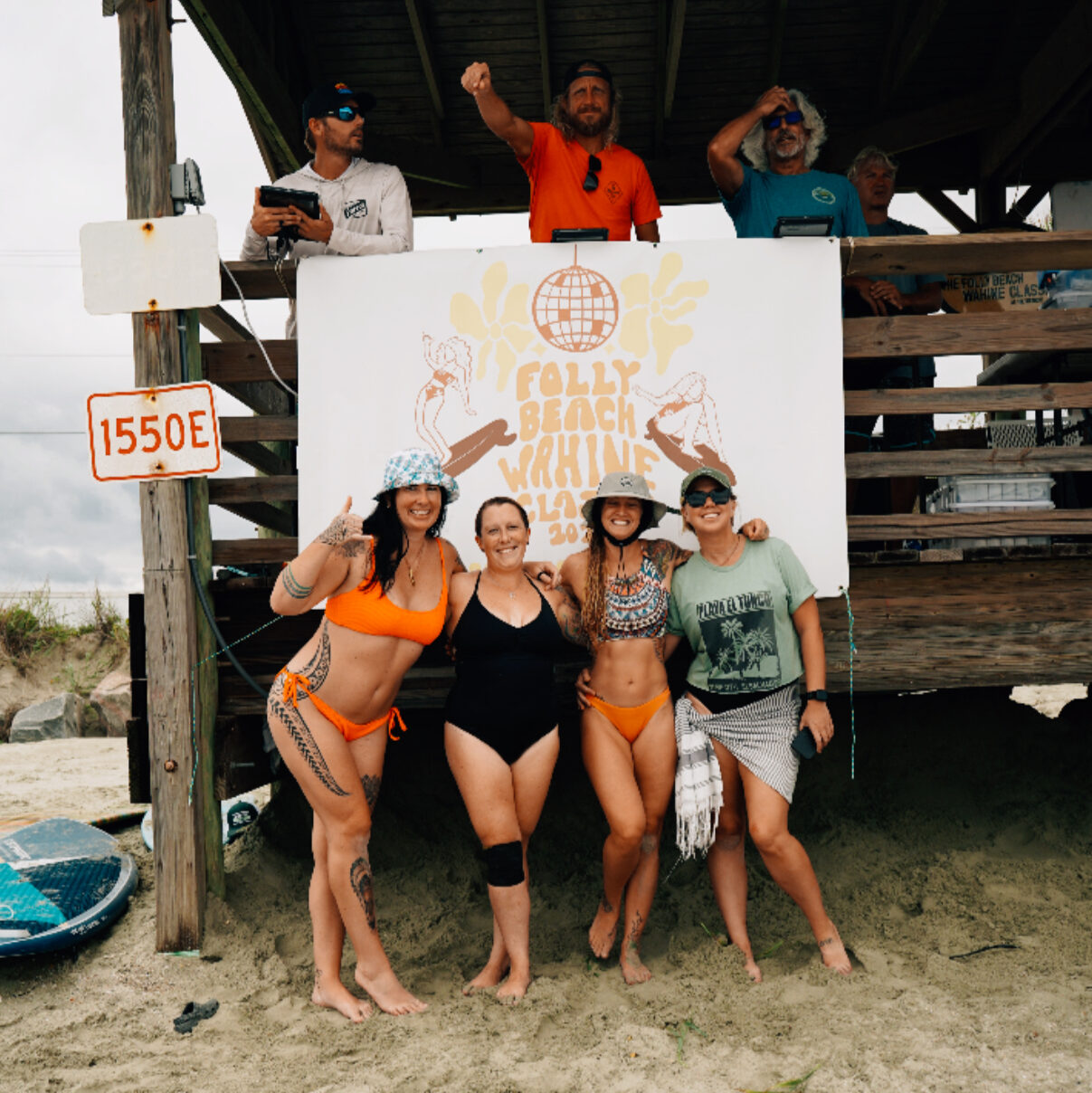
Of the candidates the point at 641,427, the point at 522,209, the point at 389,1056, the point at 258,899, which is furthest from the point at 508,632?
the point at 522,209

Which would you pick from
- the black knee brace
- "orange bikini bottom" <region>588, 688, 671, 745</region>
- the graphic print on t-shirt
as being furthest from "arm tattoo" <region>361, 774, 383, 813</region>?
the graphic print on t-shirt

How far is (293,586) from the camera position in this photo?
343 centimetres

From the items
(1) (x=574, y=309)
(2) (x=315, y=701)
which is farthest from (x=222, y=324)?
(2) (x=315, y=701)

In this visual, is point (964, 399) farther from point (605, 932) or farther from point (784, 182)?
point (605, 932)

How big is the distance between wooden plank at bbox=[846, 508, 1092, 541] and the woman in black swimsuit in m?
1.72

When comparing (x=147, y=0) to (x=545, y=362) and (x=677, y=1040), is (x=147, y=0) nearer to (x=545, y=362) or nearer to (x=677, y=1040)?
(x=545, y=362)

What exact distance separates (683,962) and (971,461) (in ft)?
8.91

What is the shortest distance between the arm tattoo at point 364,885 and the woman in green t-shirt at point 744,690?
1304mm

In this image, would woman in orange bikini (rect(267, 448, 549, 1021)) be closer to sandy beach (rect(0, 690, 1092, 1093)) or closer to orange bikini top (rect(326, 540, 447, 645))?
orange bikini top (rect(326, 540, 447, 645))

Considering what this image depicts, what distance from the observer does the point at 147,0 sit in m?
4.40

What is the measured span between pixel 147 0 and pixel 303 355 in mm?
1906

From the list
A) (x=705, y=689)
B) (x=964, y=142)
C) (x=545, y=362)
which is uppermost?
(x=964, y=142)

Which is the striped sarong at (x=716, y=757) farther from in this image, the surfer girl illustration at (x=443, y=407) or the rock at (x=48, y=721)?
the rock at (x=48, y=721)

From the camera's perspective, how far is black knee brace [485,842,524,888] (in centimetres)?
368
